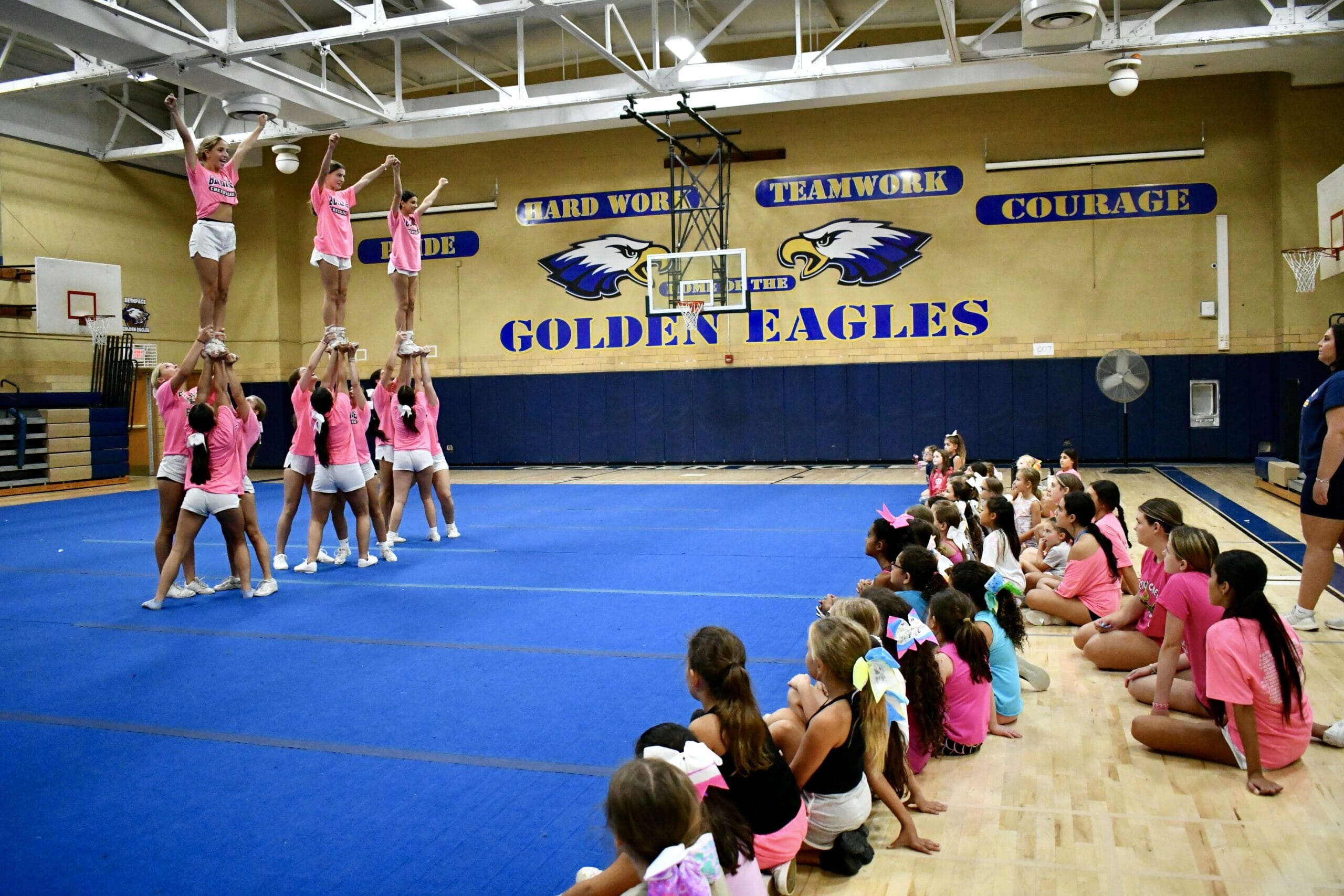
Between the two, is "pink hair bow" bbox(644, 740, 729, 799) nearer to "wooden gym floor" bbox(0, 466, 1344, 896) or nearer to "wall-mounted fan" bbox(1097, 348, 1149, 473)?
"wooden gym floor" bbox(0, 466, 1344, 896)

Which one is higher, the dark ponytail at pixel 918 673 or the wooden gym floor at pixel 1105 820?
the dark ponytail at pixel 918 673

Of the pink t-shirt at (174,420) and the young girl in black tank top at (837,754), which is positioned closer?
the young girl in black tank top at (837,754)

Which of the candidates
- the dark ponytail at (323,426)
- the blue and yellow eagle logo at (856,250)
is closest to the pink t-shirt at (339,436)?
the dark ponytail at (323,426)

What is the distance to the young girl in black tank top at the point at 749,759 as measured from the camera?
2996 millimetres

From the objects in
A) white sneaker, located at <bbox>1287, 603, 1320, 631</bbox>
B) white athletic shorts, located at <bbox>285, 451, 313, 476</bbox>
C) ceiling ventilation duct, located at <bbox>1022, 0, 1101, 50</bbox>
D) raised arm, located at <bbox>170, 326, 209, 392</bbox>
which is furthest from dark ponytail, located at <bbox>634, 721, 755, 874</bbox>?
ceiling ventilation duct, located at <bbox>1022, 0, 1101, 50</bbox>

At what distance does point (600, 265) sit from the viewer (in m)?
21.3

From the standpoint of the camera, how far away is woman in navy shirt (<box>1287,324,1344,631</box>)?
223 inches

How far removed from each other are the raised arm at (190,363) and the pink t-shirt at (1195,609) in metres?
6.95

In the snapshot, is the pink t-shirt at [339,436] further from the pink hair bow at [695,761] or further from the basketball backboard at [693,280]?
the basketball backboard at [693,280]

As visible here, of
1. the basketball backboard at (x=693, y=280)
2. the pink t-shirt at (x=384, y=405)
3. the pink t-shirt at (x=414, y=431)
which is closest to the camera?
the pink t-shirt at (x=414, y=431)

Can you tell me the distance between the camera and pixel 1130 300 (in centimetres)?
1817

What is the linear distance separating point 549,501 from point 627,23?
9455mm

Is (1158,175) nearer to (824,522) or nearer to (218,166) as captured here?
(824,522)

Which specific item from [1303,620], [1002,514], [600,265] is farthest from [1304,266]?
[600,265]
